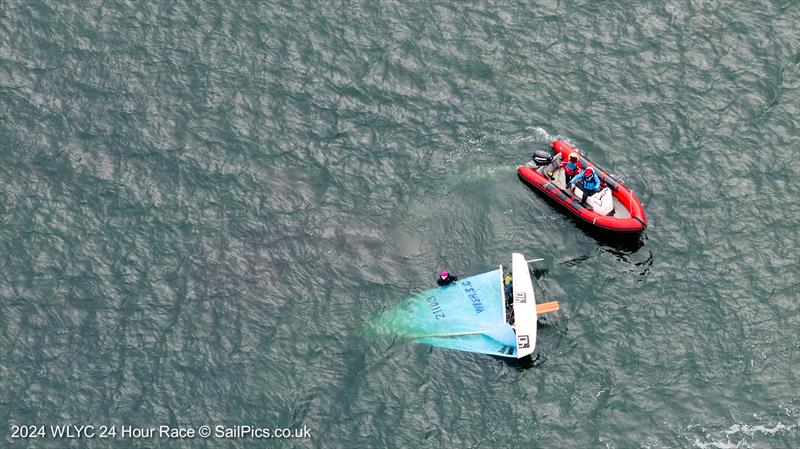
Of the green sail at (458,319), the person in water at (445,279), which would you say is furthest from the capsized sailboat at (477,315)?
the person in water at (445,279)

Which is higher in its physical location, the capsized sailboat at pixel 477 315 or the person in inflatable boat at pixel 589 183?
the person in inflatable boat at pixel 589 183

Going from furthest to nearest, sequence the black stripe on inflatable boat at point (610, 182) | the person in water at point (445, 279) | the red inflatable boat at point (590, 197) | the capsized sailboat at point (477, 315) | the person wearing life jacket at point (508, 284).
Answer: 1. the black stripe on inflatable boat at point (610, 182)
2. the red inflatable boat at point (590, 197)
3. the person wearing life jacket at point (508, 284)
4. the person in water at point (445, 279)
5. the capsized sailboat at point (477, 315)

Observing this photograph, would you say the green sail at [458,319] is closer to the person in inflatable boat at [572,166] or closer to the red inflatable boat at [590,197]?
the red inflatable boat at [590,197]

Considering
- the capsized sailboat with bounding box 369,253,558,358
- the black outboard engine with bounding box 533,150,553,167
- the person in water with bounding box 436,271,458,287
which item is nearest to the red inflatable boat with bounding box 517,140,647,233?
the black outboard engine with bounding box 533,150,553,167

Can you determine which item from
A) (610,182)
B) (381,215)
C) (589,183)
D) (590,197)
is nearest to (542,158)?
(589,183)

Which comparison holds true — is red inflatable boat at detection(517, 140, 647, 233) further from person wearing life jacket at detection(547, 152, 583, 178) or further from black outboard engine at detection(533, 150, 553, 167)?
person wearing life jacket at detection(547, 152, 583, 178)

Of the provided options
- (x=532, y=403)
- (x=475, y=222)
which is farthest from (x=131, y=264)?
(x=532, y=403)

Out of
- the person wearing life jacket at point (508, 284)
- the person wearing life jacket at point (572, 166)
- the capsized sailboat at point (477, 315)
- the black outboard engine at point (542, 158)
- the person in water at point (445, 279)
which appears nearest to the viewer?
the capsized sailboat at point (477, 315)
